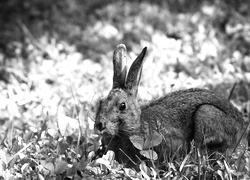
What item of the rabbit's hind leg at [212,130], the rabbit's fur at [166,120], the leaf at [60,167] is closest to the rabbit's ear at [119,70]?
the rabbit's fur at [166,120]

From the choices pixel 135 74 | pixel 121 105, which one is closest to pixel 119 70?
pixel 135 74

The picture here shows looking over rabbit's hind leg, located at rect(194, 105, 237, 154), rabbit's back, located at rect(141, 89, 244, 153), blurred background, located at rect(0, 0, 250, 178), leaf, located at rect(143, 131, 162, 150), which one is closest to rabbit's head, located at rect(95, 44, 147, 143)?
rabbit's back, located at rect(141, 89, 244, 153)

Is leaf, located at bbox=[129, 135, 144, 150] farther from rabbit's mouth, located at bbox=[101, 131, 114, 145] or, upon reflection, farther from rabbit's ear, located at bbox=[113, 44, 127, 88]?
rabbit's ear, located at bbox=[113, 44, 127, 88]

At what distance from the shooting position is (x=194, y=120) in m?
4.88

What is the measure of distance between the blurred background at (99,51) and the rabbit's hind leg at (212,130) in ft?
3.68

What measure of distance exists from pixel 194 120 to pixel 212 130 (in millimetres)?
205

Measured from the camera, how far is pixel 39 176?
4.11m

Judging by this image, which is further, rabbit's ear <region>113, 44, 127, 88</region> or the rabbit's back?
rabbit's ear <region>113, 44, 127, 88</region>

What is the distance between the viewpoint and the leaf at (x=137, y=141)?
446 centimetres

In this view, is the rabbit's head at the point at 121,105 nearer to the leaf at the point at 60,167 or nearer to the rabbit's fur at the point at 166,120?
the rabbit's fur at the point at 166,120

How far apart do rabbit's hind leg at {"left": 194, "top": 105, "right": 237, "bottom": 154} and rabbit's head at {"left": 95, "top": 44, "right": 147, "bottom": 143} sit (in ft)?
1.94

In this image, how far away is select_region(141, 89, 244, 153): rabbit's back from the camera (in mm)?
4793

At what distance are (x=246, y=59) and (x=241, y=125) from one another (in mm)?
2179

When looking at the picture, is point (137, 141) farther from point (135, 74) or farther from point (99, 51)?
point (99, 51)
